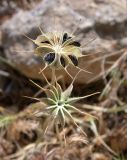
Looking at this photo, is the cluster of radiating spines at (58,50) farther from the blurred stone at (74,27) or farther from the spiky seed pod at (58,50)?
the blurred stone at (74,27)

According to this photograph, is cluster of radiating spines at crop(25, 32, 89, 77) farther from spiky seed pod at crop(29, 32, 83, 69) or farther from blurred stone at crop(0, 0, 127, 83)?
blurred stone at crop(0, 0, 127, 83)

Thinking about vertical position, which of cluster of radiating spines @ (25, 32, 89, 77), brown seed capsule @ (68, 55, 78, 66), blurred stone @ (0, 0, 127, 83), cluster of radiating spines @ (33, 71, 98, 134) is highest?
blurred stone @ (0, 0, 127, 83)

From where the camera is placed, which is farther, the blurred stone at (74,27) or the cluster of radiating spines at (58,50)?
the blurred stone at (74,27)

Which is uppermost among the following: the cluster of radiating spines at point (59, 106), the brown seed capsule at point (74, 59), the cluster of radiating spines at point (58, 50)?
the cluster of radiating spines at point (58, 50)

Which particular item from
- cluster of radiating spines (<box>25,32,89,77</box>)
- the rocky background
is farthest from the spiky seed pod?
the rocky background

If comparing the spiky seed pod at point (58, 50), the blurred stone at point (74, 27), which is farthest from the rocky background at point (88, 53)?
the spiky seed pod at point (58, 50)

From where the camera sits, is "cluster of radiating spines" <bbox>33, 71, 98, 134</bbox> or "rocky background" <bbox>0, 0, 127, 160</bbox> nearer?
"cluster of radiating spines" <bbox>33, 71, 98, 134</bbox>
